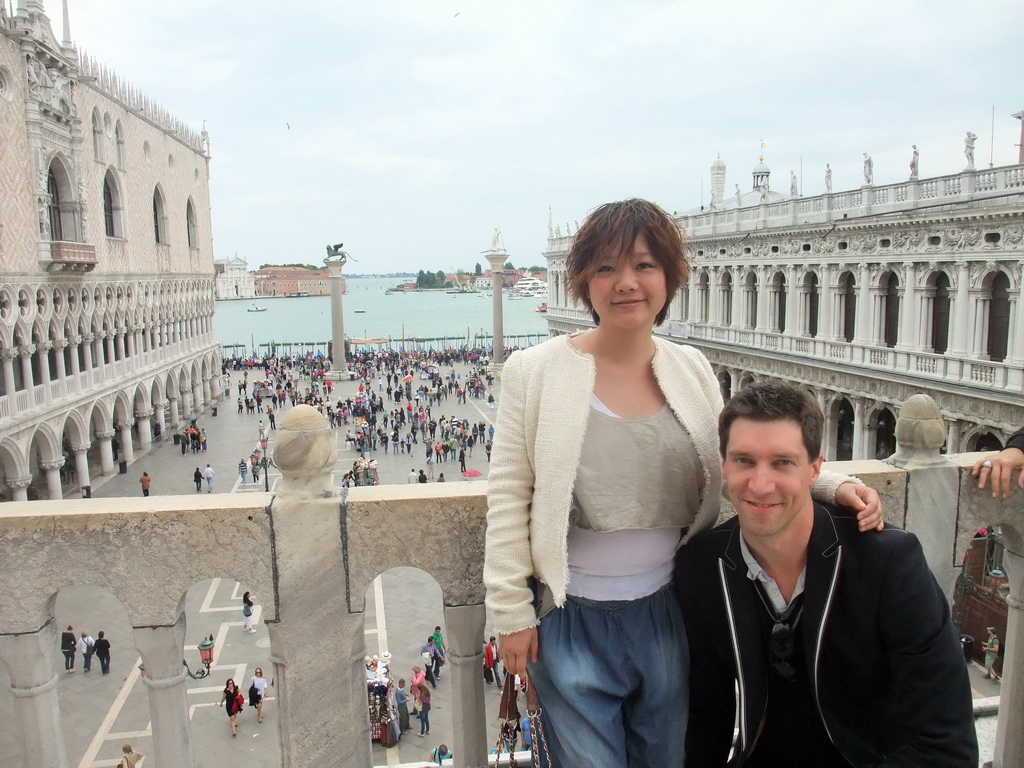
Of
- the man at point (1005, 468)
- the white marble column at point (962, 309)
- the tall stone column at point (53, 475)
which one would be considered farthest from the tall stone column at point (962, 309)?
the tall stone column at point (53, 475)

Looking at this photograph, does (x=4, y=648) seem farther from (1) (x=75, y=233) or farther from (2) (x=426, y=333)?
(2) (x=426, y=333)

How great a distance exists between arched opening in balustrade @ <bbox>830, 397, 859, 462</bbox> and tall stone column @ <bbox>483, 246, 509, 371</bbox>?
21897mm

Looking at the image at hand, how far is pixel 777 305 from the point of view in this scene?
25453mm

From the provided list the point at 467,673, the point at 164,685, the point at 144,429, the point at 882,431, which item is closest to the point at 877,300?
the point at 882,431

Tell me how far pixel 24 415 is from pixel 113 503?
17.8m

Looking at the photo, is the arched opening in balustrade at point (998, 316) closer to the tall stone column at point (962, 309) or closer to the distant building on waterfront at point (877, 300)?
the distant building on waterfront at point (877, 300)

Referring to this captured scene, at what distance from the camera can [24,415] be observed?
1758 cm

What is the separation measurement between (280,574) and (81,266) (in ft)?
70.2

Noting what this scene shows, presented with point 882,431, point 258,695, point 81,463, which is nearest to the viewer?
point 258,695

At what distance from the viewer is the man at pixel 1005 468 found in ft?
9.50

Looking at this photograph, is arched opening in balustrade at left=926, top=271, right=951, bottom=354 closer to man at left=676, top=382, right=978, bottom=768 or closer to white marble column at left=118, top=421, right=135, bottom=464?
man at left=676, top=382, right=978, bottom=768

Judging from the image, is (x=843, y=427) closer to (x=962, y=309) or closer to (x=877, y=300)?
(x=877, y=300)

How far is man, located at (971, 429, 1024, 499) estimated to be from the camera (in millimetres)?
2895

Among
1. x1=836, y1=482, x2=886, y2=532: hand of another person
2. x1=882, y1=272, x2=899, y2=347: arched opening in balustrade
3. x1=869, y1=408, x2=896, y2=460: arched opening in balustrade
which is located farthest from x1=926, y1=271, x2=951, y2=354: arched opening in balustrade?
x1=836, y1=482, x2=886, y2=532: hand of another person
